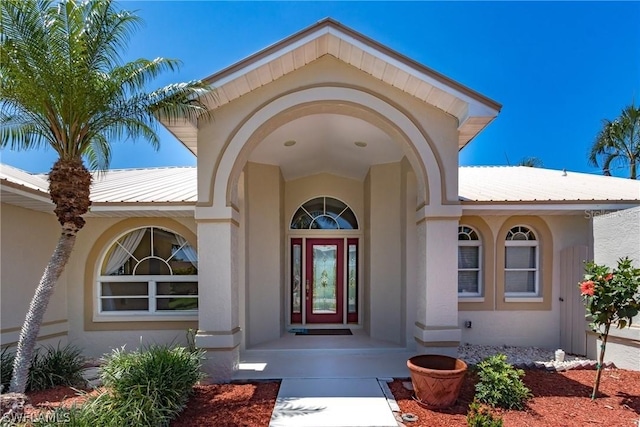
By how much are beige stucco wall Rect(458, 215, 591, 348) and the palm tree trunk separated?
28.8ft

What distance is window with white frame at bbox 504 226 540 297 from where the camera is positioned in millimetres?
9492

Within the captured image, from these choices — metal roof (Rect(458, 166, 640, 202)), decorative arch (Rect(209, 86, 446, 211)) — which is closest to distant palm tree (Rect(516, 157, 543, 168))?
metal roof (Rect(458, 166, 640, 202))

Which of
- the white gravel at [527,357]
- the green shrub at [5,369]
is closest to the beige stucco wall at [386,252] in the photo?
the white gravel at [527,357]

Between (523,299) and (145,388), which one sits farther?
(523,299)

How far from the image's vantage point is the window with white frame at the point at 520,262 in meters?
9.49

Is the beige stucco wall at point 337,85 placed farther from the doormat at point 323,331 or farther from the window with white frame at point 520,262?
the doormat at point 323,331

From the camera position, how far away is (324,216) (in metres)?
11.3

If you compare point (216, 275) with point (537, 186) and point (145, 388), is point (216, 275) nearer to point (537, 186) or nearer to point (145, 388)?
point (145, 388)

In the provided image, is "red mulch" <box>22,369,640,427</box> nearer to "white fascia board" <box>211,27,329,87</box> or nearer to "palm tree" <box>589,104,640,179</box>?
"white fascia board" <box>211,27,329,87</box>

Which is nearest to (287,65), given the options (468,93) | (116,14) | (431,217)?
(116,14)

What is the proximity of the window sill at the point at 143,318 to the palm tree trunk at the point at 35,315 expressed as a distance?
2.97 m

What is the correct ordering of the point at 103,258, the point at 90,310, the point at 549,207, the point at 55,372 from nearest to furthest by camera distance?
the point at 55,372, the point at 549,207, the point at 90,310, the point at 103,258

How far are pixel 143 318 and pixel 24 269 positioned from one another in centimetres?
269

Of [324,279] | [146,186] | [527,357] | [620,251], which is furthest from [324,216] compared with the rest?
[620,251]
